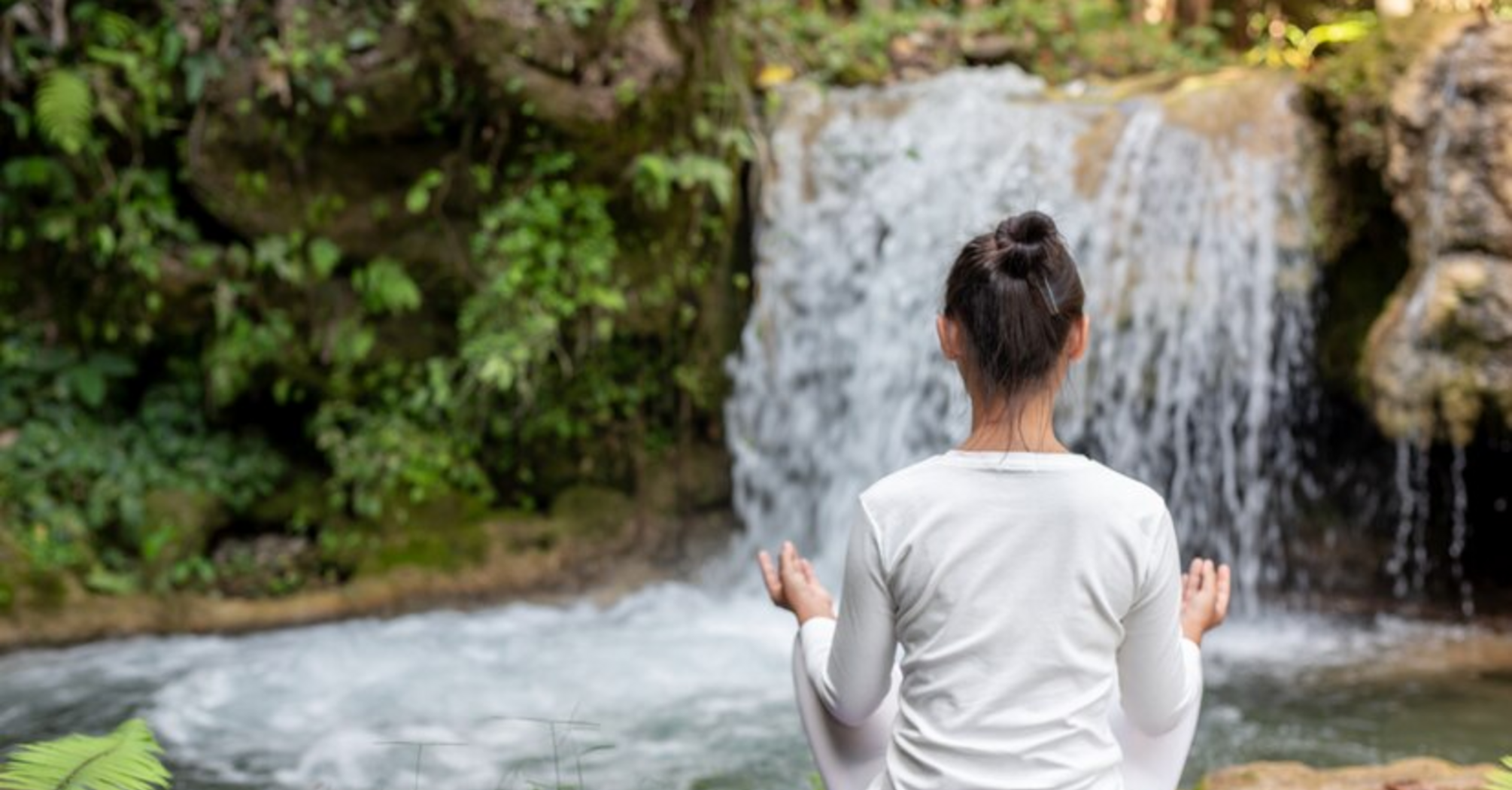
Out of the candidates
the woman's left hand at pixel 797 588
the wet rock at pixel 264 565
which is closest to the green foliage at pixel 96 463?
the wet rock at pixel 264 565

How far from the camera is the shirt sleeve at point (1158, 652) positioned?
7.24 feet

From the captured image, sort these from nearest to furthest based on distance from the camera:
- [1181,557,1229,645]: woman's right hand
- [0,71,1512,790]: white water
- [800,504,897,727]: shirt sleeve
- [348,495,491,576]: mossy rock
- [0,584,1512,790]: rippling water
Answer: [800,504,897,727]: shirt sleeve → [1181,557,1229,645]: woman's right hand → [0,584,1512,790]: rippling water → [0,71,1512,790]: white water → [348,495,491,576]: mossy rock

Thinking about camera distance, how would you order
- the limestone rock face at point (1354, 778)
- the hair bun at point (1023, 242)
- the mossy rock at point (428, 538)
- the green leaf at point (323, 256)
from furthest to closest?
the mossy rock at point (428, 538), the green leaf at point (323, 256), the limestone rock face at point (1354, 778), the hair bun at point (1023, 242)

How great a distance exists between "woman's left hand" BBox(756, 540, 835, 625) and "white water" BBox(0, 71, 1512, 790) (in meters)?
2.58

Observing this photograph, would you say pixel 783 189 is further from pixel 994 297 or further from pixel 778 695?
pixel 994 297

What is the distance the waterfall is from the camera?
7820 mm

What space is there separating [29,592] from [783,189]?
16.2ft

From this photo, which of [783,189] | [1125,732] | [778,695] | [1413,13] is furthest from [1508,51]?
[1125,732]

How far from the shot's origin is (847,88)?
9930 millimetres

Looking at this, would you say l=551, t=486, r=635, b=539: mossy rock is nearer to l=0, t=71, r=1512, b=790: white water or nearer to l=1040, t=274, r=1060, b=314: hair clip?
l=0, t=71, r=1512, b=790: white water

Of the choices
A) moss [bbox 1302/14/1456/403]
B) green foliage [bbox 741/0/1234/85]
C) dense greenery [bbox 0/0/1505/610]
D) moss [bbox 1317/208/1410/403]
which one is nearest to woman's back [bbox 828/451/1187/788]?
dense greenery [bbox 0/0/1505/610]

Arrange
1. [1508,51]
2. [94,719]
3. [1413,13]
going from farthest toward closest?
[1413,13], [1508,51], [94,719]

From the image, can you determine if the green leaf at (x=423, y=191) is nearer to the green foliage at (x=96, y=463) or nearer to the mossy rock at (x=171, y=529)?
the green foliage at (x=96, y=463)

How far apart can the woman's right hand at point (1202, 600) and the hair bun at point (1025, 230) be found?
0.78m
